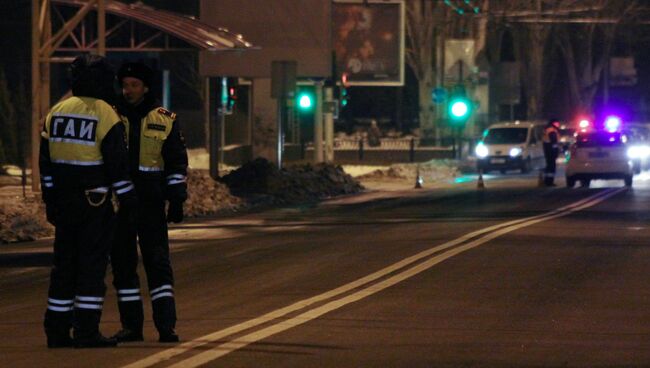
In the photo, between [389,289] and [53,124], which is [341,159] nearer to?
[389,289]

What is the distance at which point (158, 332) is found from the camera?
9.92 meters

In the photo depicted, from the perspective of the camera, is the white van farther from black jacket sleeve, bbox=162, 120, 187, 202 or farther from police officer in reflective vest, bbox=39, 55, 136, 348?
police officer in reflective vest, bbox=39, 55, 136, 348

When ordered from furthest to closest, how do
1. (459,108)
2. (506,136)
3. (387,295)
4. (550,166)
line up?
(459,108), (506,136), (550,166), (387,295)

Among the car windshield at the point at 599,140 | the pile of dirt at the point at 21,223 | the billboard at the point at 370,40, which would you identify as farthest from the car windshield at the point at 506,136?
the pile of dirt at the point at 21,223

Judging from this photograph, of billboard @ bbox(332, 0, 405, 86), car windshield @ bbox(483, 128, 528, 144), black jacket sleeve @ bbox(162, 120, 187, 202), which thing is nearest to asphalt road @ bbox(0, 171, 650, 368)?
black jacket sleeve @ bbox(162, 120, 187, 202)

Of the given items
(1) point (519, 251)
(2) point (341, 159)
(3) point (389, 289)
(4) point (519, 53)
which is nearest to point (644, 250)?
(1) point (519, 251)

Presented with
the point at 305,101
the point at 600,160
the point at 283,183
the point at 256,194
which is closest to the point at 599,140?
the point at 600,160

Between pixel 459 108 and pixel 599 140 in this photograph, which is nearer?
pixel 599 140

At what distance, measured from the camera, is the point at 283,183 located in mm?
32125

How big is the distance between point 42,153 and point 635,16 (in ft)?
172

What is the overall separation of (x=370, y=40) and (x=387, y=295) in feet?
137

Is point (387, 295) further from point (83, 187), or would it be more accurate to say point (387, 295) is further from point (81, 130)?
point (81, 130)

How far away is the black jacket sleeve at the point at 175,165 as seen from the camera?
9.59m

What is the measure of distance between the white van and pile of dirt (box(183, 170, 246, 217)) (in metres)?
18.0
